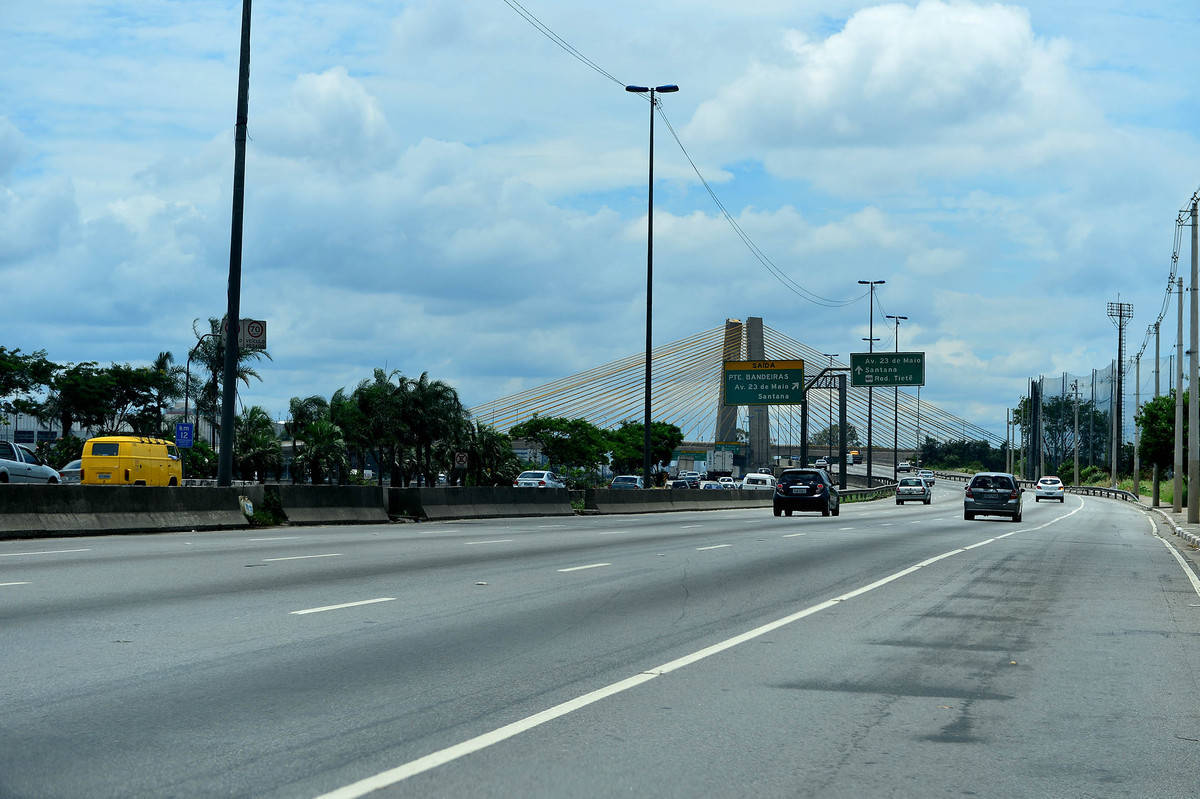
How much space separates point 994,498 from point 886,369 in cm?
2685

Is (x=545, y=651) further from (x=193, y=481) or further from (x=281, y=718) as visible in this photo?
(x=193, y=481)

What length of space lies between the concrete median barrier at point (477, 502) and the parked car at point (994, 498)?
45.6 feet

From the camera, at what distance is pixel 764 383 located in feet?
220

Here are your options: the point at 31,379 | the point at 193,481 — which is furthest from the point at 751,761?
the point at 31,379

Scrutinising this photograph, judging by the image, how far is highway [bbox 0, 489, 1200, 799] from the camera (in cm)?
608

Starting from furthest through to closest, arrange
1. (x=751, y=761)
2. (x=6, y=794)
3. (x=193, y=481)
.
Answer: (x=193, y=481), (x=751, y=761), (x=6, y=794)

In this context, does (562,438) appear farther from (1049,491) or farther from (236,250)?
(236,250)

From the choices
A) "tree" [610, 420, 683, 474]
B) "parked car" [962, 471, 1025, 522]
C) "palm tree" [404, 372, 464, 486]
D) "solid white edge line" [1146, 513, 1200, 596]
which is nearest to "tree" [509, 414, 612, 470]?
"tree" [610, 420, 683, 474]

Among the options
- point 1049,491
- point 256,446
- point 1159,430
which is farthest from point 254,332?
point 1049,491

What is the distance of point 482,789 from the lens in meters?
5.71

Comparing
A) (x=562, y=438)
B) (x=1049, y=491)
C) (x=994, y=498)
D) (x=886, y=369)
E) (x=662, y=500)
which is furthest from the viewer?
(x=562, y=438)

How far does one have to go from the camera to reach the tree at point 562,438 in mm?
131750

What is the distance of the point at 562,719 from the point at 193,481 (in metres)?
61.7

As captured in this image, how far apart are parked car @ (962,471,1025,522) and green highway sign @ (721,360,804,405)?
2263 centimetres
